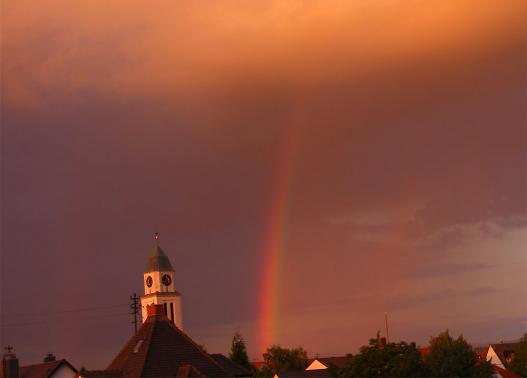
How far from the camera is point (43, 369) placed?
76562 millimetres

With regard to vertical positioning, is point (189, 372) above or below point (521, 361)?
below

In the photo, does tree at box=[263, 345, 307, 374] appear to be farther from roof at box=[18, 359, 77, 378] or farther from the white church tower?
roof at box=[18, 359, 77, 378]

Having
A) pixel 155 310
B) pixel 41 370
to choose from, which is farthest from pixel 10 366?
pixel 155 310

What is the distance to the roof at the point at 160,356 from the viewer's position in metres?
51.2

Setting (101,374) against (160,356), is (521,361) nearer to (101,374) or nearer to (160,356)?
(160,356)

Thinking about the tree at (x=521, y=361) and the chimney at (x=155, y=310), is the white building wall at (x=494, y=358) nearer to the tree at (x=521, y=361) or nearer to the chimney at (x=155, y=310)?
the tree at (x=521, y=361)

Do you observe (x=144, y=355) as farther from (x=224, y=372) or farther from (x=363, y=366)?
(x=363, y=366)

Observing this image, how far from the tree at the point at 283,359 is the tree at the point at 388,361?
70.1 meters

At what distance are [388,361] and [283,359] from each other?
75.3 m

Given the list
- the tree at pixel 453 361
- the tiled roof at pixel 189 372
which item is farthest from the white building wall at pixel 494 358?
the tiled roof at pixel 189 372

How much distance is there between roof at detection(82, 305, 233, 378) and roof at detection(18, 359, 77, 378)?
888 inches

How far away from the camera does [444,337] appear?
6381 centimetres

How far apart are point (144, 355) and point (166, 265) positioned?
91.8m

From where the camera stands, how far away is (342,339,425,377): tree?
55.7 metres
